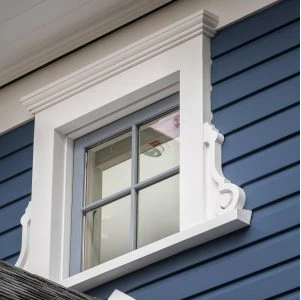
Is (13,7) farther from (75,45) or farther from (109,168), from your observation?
(109,168)

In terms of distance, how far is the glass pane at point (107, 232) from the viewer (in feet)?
21.8

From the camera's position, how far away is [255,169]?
612cm

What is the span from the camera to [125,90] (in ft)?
22.4

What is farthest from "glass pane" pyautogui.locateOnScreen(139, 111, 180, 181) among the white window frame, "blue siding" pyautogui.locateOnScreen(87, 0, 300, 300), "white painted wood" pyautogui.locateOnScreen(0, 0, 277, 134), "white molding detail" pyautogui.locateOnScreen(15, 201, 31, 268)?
"white molding detail" pyautogui.locateOnScreen(15, 201, 31, 268)

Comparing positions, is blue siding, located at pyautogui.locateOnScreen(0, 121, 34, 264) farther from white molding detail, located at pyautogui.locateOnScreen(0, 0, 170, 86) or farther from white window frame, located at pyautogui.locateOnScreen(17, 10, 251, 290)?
white molding detail, located at pyautogui.locateOnScreen(0, 0, 170, 86)

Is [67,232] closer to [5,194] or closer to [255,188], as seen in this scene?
[5,194]

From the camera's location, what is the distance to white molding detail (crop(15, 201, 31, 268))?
22.6 feet

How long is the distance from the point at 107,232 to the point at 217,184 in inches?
29.4

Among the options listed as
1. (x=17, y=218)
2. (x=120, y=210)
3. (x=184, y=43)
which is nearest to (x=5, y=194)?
(x=17, y=218)

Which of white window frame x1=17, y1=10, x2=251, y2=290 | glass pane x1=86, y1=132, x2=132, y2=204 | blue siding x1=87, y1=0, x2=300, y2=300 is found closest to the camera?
blue siding x1=87, y1=0, x2=300, y2=300

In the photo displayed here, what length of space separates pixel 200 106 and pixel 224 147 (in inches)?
9.2

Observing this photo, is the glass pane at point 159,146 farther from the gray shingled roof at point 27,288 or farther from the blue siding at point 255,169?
the gray shingled roof at point 27,288

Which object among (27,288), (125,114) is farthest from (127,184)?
(27,288)

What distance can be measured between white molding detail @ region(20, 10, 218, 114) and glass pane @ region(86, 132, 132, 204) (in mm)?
306
